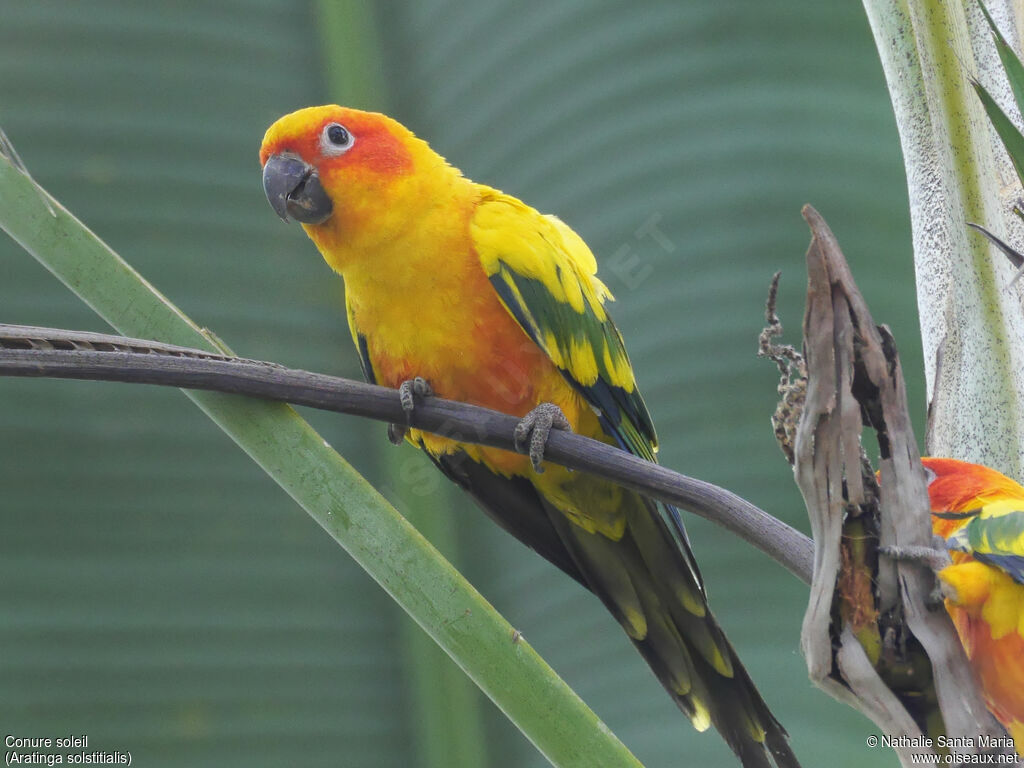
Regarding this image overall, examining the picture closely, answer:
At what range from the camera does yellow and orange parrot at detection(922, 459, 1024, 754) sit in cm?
100

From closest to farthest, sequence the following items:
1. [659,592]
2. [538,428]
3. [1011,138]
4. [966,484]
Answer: [1011,138]
[966,484]
[538,428]
[659,592]

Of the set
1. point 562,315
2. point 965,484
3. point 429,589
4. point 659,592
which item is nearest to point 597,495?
point 659,592

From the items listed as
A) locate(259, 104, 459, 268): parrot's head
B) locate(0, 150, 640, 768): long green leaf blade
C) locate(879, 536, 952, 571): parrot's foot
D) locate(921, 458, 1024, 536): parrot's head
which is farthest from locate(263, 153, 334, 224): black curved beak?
locate(879, 536, 952, 571): parrot's foot

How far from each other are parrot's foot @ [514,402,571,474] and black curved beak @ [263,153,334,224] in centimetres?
47

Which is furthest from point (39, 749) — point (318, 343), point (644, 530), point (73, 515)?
point (644, 530)

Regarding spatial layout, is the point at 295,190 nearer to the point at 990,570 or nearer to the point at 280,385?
the point at 280,385

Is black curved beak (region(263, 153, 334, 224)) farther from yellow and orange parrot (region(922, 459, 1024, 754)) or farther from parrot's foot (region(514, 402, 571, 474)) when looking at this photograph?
yellow and orange parrot (region(922, 459, 1024, 754))

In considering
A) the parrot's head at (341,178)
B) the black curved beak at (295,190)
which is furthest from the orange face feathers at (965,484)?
the black curved beak at (295,190)

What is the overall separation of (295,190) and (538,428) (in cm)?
59

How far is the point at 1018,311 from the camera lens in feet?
3.46

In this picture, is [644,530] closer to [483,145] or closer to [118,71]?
[483,145]

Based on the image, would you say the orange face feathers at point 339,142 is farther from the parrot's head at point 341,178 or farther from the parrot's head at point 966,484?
the parrot's head at point 966,484

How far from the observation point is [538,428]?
1.17 metres

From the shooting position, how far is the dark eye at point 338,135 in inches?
58.7
